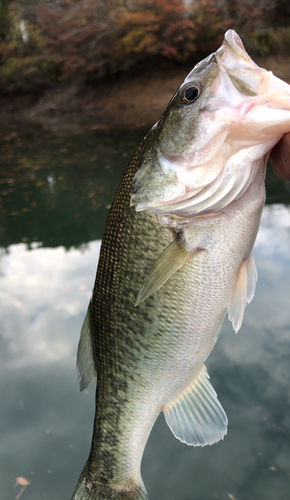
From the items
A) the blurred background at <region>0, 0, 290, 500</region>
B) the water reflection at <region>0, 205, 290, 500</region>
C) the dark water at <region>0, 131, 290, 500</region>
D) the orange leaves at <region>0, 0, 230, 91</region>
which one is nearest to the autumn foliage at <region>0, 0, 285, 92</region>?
the orange leaves at <region>0, 0, 230, 91</region>

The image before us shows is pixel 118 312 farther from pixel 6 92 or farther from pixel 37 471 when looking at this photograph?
pixel 6 92

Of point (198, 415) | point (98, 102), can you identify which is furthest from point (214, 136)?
point (98, 102)

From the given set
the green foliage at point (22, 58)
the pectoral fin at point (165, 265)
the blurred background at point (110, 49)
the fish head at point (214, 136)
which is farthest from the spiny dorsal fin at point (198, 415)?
the green foliage at point (22, 58)

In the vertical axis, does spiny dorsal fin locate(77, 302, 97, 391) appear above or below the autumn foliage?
above

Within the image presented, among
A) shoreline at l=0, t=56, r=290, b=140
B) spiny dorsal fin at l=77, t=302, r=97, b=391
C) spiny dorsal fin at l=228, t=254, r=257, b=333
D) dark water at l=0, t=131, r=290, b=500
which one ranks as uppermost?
spiny dorsal fin at l=228, t=254, r=257, b=333

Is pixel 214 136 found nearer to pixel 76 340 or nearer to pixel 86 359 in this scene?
pixel 86 359

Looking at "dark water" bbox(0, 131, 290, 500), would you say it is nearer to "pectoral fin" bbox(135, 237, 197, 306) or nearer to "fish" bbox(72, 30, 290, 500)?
"fish" bbox(72, 30, 290, 500)
